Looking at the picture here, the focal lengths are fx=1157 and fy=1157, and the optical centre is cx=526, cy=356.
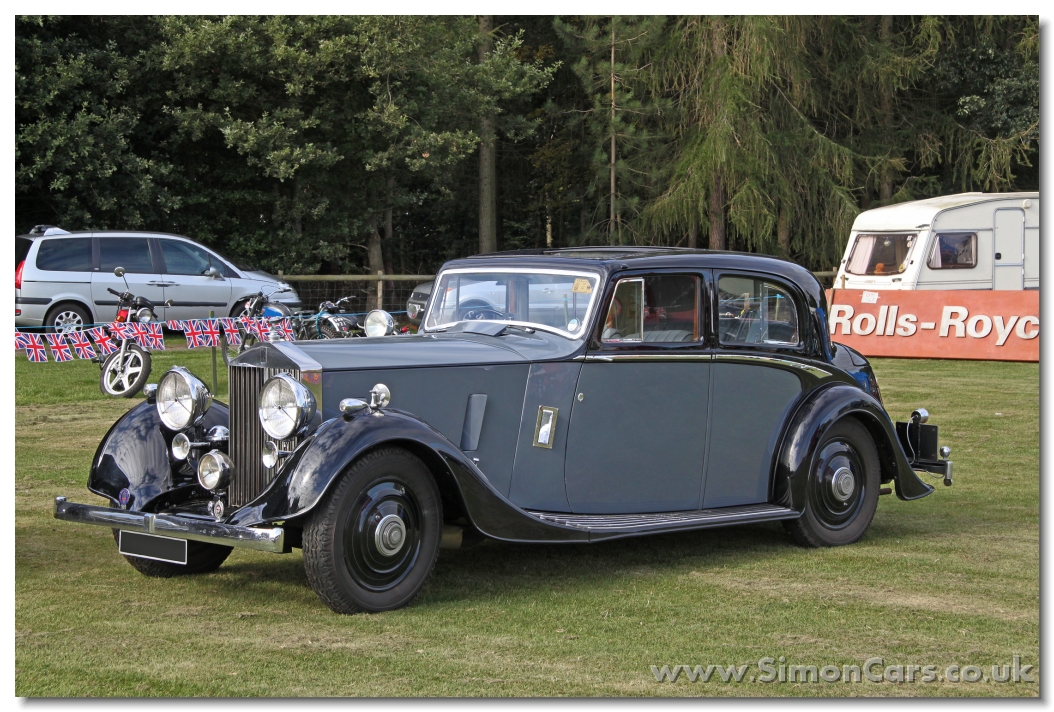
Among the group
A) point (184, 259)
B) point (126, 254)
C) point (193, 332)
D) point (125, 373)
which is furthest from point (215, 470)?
point (184, 259)

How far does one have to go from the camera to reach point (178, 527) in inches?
197

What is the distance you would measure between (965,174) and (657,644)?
1050 inches

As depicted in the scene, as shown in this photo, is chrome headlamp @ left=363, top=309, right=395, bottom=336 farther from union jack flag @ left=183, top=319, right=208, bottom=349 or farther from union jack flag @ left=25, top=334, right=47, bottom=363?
union jack flag @ left=25, top=334, right=47, bottom=363

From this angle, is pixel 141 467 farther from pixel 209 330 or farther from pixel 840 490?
pixel 209 330

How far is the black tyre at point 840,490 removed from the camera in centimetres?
643

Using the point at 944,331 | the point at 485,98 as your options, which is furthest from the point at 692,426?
the point at 485,98

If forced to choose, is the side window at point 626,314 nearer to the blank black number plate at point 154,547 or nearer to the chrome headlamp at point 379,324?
the chrome headlamp at point 379,324

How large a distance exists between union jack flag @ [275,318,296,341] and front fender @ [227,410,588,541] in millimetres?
9400

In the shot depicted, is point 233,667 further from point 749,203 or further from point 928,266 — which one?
point 749,203

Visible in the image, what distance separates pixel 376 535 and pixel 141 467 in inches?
59.5

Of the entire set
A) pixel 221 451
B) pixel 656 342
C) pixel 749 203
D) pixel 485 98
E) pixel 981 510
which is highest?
pixel 485 98

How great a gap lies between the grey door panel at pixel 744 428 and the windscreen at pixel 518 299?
86cm

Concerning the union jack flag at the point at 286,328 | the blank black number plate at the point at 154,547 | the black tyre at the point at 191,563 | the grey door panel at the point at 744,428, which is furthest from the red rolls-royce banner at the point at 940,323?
the blank black number plate at the point at 154,547

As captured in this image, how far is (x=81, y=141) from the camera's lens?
2025cm
